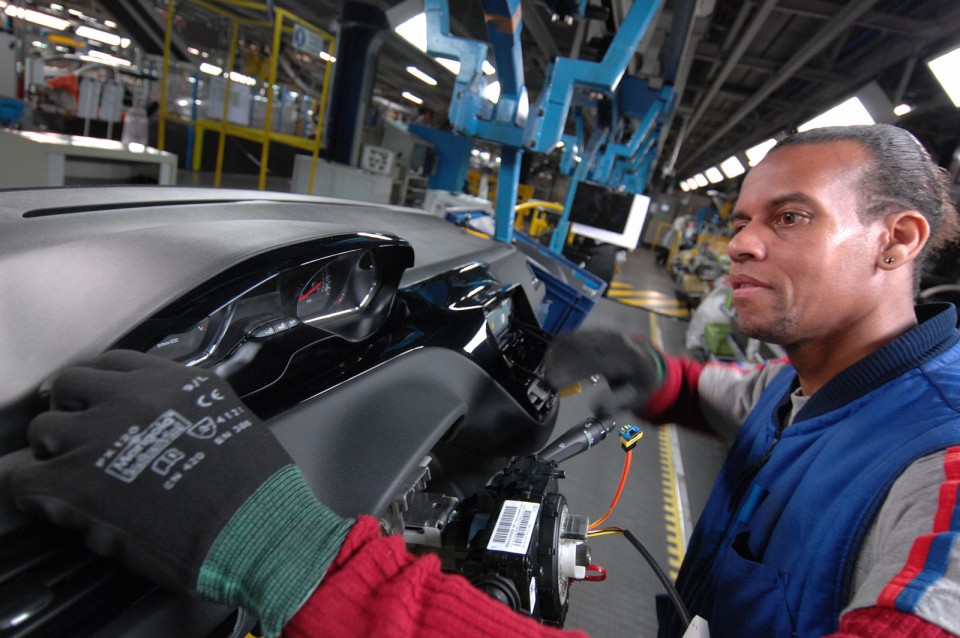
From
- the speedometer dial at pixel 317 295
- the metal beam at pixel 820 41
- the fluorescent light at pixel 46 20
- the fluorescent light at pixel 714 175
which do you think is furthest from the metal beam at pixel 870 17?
the fluorescent light at pixel 714 175

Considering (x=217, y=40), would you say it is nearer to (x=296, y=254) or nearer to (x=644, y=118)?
(x=644, y=118)

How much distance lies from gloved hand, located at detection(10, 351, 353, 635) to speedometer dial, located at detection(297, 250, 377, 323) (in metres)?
0.50

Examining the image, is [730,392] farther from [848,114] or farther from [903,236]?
[848,114]

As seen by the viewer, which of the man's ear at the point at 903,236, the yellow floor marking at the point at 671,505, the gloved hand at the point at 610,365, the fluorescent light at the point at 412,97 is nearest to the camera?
the man's ear at the point at 903,236

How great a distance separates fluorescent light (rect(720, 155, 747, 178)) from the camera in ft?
Answer: 51.6

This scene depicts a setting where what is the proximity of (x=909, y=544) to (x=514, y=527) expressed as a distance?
0.60 metres

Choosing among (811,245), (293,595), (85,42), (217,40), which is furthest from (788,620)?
(85,42)

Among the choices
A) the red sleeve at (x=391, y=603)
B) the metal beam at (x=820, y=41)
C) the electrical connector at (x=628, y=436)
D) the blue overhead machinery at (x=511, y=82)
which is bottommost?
the electrical connector at (x=628, y=436)

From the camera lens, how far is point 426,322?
1401mm

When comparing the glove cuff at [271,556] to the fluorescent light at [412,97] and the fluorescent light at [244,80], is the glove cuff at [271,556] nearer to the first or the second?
the fluorescent light at [244,80]

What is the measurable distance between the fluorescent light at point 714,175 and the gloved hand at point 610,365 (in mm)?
21302

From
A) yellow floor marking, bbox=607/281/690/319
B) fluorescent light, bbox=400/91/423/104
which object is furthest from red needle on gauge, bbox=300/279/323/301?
fluorescent light, bbox=400/91/423/104

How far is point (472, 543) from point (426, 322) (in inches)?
23.8

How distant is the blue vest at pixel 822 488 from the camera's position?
84 centimetres
